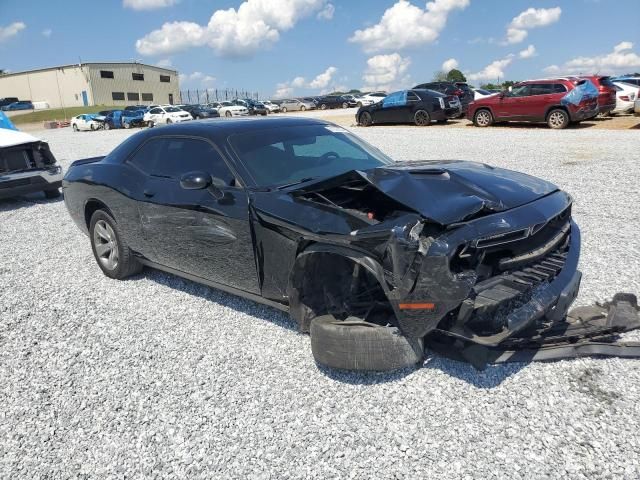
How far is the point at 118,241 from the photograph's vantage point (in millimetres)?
4602

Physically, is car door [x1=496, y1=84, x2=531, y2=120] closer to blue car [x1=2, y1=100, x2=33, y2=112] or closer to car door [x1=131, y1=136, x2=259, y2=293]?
car door [x1=131, y1=136, x2=259, y2=293]

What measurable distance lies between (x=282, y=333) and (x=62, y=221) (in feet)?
18.5

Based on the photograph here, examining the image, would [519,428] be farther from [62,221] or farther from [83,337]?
[62,221]

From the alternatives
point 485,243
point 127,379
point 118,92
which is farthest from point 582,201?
point 118,92

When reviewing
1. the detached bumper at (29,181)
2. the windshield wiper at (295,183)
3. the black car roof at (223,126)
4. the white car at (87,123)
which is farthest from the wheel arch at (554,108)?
the white car at (87,123)

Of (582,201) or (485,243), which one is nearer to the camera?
(485,243)

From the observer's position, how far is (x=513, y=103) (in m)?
16.9

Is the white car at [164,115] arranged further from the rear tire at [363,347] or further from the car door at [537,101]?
the rear tire at [363,347]

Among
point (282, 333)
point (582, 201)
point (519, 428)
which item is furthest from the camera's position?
point (582, 201)

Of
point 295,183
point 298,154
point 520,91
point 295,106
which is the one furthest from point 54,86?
point 295,183

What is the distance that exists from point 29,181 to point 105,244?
4790 millimetres

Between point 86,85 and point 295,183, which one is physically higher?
point 86,85

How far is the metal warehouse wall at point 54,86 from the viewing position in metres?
67.7

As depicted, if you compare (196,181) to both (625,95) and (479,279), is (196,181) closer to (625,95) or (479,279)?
(479,279)
